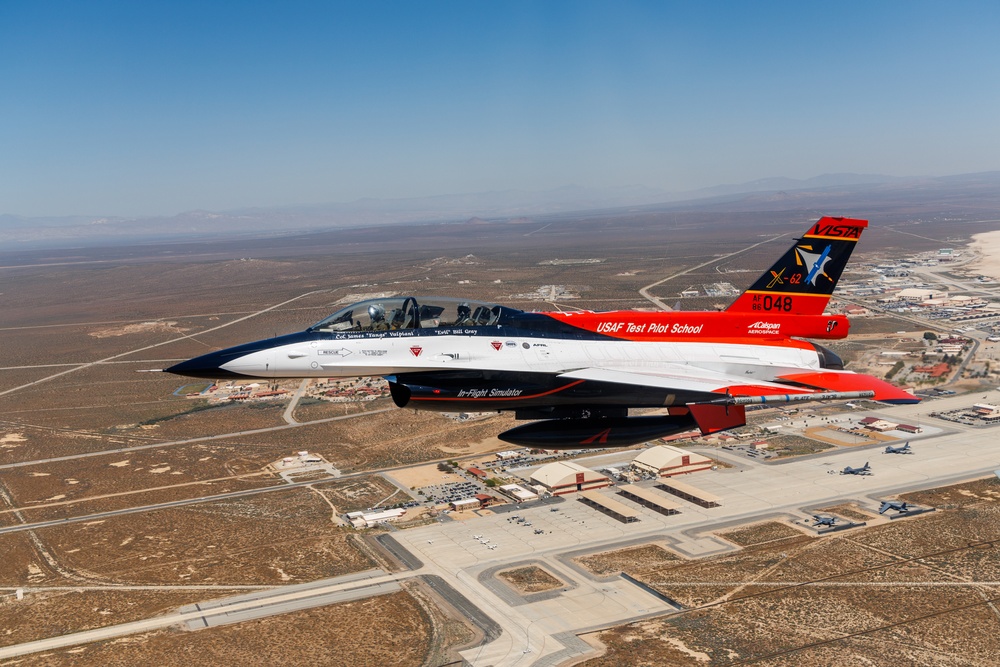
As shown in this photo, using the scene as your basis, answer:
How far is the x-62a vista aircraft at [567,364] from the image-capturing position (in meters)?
28.4

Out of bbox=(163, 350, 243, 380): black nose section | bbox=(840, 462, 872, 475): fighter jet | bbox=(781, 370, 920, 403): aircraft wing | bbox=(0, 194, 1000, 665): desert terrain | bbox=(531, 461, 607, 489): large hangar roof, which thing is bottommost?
bbox=(840, 462, 872, 475): fighter jet

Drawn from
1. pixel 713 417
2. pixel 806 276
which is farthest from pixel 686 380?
pixel 806 276

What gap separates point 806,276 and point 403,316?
17.4 meters

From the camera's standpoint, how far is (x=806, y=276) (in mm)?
33656

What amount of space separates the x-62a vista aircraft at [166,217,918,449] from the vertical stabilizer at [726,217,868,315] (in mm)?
718

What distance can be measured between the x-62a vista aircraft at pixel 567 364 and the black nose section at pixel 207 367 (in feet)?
0.16

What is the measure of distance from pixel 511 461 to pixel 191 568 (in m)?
27.7

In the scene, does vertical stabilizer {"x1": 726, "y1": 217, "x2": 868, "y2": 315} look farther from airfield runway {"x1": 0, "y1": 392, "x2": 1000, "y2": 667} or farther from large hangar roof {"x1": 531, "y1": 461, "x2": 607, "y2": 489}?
large hangar roof {"x1": 531, "y1": 461, "x2": 607, "y2": 489}

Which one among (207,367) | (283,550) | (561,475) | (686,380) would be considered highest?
(207,367)

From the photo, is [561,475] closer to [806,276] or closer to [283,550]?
[283,550]

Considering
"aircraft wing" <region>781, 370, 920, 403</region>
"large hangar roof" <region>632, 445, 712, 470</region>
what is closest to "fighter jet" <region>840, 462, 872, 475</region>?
"large hangar roof" <region>632, 445, 712, 470</region>

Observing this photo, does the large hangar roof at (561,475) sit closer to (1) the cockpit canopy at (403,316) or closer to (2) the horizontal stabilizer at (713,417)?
(2) the horizontal stabilizer at (713,417)

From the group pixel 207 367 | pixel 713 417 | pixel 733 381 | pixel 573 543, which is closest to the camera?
pixel 207 367

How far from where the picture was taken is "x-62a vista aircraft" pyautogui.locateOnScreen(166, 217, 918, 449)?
2844cm
